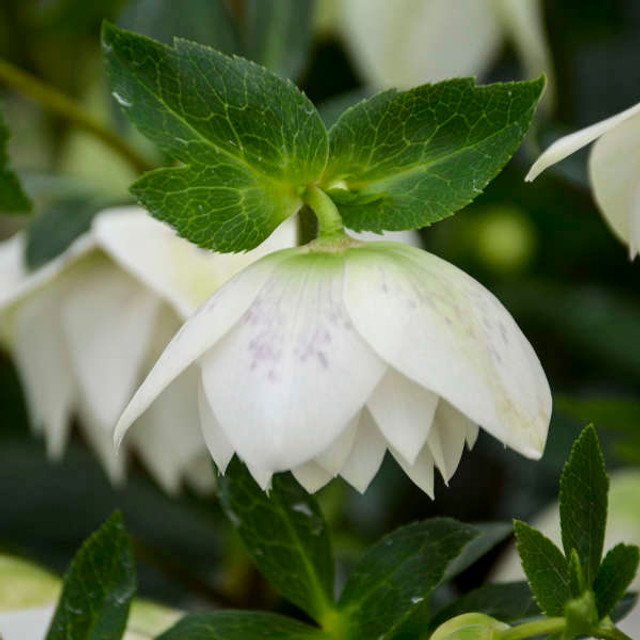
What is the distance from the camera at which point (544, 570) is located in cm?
23

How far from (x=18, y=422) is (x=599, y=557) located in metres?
0.54

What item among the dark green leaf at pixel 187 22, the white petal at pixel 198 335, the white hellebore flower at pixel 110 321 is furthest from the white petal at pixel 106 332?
the white petal at pixel 198 335

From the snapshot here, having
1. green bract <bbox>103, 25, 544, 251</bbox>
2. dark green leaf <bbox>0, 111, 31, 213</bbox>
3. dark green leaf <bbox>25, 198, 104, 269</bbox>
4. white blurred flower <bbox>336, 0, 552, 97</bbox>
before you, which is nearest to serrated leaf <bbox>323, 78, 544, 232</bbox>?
green bract <bbox>103, 25, 544, 251</bbox>

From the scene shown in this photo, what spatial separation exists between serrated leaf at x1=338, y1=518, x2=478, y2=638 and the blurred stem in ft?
0.89

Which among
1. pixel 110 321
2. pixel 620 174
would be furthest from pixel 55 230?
pixel 620 174

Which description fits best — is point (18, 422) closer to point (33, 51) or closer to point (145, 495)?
point (145, 495)

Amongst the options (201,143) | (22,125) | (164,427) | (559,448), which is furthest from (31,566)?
(22,125)

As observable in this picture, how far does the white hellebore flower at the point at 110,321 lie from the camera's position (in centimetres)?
43

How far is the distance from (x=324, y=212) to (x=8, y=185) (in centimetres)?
11

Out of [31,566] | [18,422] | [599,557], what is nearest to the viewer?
[599,557]

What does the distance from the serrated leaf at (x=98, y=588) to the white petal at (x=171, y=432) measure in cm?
16

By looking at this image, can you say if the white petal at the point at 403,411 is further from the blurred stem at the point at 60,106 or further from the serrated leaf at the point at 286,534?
the blurred stem at the point at 60,106

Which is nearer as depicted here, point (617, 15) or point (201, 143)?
point (201, 143)

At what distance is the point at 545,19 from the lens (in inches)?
29.0
